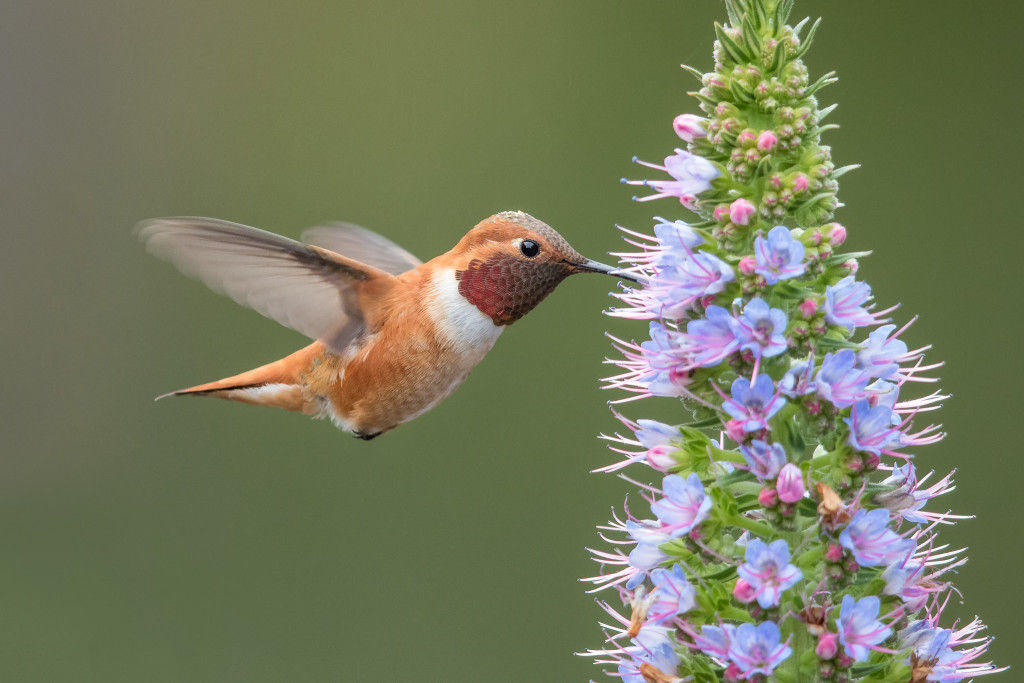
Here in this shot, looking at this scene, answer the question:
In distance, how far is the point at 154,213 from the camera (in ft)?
20.2

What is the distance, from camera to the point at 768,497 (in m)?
1.96

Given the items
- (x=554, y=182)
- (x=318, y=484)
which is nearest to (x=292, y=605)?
(x=318, y=484)

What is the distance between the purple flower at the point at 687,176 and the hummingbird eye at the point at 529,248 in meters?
0.75

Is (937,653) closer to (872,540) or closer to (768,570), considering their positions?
(872,540)

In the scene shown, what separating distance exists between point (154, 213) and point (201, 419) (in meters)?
1.10

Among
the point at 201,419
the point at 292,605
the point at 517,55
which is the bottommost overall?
the point at 292,605

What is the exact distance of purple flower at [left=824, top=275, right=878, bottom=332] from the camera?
6.51ft

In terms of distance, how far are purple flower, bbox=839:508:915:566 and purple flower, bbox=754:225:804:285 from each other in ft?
1.28

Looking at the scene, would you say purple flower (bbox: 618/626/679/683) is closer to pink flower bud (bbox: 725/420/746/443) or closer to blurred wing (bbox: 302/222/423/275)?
pink flower bud (bbox: 725/420/746/443)

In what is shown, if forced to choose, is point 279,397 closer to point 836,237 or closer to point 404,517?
point 836,237

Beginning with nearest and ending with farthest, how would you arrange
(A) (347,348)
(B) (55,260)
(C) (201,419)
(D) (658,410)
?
(A) (347,348) → (D) (658,410) → (C) (201,419) → (B) (55,260)

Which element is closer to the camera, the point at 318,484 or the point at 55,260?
the point at 318,484

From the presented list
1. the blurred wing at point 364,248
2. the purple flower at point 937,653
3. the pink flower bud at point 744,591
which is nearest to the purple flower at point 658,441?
the pink flower bud at point 744,591

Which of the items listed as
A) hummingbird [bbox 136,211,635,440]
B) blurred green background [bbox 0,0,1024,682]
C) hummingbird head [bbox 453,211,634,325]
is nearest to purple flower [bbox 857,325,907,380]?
hummingbird [bbox 136,211,635,440]
